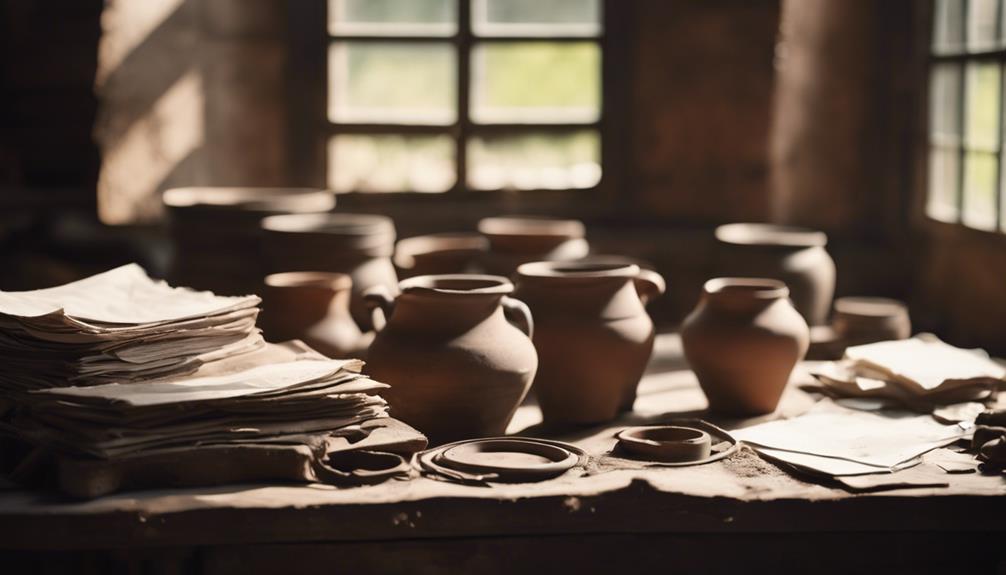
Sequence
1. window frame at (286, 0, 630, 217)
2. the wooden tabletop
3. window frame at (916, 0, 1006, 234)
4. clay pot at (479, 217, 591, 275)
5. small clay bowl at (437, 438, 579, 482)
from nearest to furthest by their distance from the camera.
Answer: the wooden tabletop, small clay bowl at (437, 438, 579, 482), clay pot at (479, 217, 591, 275), window frame at (916, 0, 1006, 234), window frame at (286, 0, 630, 217)

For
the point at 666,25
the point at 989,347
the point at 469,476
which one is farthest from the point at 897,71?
the point at 469,476

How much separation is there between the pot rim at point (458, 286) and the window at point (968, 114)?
209 cm

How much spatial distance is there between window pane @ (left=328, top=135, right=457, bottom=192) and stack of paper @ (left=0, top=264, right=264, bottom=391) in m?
2.37

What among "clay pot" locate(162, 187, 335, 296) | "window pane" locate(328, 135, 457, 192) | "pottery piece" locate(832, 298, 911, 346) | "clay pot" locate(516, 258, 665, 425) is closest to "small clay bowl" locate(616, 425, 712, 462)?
"clay pot" locate(516, 258, 665, 425)

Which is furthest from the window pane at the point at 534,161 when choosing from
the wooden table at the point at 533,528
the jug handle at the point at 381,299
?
the wooden table at the point at 533,528

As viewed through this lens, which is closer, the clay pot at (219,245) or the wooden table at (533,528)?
the wooden table at (533,528)

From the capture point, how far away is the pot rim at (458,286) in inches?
106

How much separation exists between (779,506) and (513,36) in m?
3.13

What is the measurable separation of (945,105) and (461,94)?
77.9 inches

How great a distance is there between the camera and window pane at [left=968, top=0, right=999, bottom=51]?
415 cm

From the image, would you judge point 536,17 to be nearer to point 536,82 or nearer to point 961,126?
point 536,82

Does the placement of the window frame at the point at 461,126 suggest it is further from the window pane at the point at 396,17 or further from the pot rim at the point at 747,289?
the pot rim at the point at 747,289

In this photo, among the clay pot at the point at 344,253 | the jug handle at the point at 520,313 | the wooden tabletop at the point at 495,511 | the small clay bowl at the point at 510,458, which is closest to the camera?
the wooden tabletop at the point at 495,511

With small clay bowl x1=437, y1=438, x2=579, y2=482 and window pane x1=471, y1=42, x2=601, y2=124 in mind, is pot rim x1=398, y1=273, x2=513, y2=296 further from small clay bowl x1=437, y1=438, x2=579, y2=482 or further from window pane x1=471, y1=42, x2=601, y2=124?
window pane x1=471, y1=42, x2=601, y2=124
